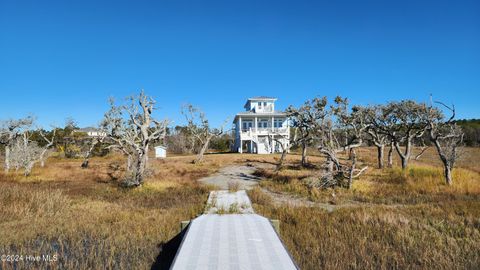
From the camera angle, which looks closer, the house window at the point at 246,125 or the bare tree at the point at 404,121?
the bare tree at the point at 404,121

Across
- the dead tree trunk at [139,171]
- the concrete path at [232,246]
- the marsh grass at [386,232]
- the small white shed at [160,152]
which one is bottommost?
the marsh grass at [386,232]

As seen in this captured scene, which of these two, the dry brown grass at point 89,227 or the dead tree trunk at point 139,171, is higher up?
the dead tree trunk at point 139,171

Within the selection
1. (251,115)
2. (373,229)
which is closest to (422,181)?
(373,229)

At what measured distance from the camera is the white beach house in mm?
46969

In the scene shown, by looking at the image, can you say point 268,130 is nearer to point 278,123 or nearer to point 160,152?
point 278,123

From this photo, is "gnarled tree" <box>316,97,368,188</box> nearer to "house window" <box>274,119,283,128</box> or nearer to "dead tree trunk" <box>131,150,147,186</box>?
"dead tree trunk" <box>131,150,147,186</box>

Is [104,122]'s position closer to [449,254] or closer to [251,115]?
[251,115]

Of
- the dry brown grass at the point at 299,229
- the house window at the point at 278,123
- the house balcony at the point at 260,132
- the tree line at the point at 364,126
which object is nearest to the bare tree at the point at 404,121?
the tree line at the point at 364,126

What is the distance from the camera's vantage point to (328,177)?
15.7 metres

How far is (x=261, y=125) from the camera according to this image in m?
49.2

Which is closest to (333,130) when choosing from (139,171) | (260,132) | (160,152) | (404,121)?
(404,121)

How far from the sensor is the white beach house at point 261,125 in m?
47.0

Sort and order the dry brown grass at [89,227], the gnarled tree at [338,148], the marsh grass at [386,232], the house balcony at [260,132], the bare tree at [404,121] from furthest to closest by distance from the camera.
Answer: the house balcony at [260,132]
the bare tree at [404,121]
the gnarled tree at [338,148]
the dry brown grass at [89,227]
the marsh grass at [386,232]

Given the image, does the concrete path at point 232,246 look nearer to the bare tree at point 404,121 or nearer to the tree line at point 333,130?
the tree line at point 333,130
